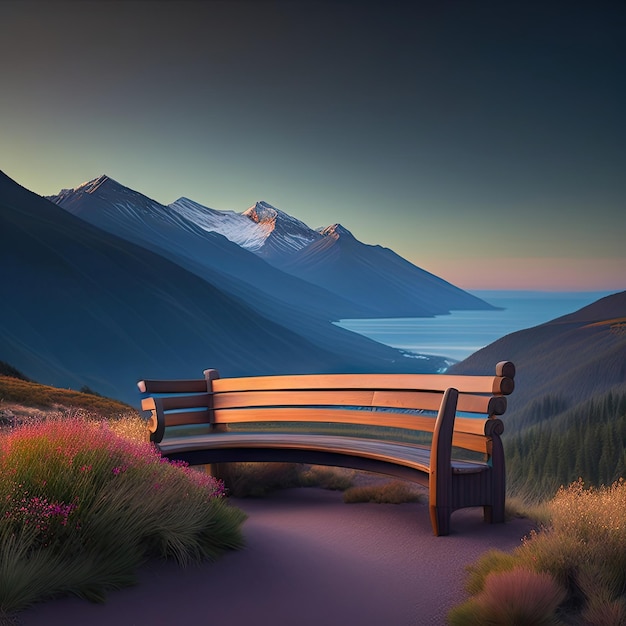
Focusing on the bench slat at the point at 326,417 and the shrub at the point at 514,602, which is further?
the bench slat at the point at 326,417

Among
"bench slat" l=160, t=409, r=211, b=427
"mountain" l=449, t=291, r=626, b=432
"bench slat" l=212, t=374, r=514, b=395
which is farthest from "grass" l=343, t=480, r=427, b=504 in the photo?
"mountain" l=449, t=291, r=626, b=432

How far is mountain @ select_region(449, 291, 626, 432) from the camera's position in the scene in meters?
9.70

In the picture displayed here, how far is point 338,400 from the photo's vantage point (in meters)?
6.75

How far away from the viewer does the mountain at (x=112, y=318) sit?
52344mm

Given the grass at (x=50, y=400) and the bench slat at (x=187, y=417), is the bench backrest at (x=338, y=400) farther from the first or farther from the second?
the grass at (x=50, y=400)

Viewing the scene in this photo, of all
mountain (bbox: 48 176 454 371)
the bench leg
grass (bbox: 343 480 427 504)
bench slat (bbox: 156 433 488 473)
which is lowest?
grass (bbox: 343 480 427 504)

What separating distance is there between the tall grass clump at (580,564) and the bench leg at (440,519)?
3.00ft

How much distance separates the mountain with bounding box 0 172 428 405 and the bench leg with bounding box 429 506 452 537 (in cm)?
3664

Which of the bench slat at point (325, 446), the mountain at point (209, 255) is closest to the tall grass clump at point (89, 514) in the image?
the bench slat at point (325, 446)

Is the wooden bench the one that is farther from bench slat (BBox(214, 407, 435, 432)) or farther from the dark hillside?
the dark hillside

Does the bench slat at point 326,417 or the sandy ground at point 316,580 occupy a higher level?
the bench slat at point 326,417

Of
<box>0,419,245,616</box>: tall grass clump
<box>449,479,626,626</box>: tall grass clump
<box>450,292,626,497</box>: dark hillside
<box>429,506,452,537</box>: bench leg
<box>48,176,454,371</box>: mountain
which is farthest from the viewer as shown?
<box>48,176,454,371</box>: mountain

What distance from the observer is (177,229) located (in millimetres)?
116812

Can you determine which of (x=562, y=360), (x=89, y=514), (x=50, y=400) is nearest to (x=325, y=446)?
(x=89, y=514)
